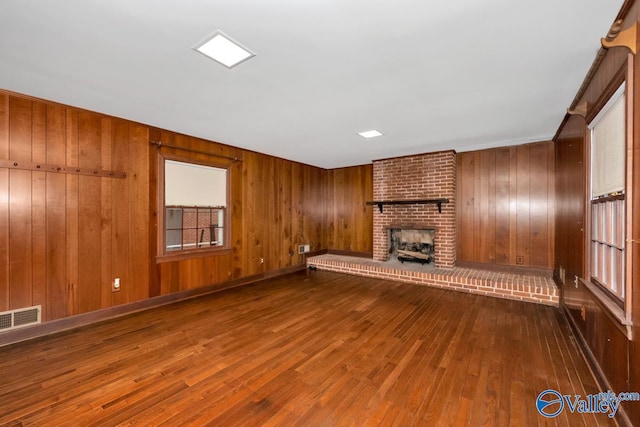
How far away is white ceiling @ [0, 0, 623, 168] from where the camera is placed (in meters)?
1.54

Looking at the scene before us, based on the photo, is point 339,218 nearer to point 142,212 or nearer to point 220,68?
point 142,212

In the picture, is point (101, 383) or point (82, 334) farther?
point (82, 334)

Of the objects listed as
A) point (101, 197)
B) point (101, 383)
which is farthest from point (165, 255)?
point (101, 383)

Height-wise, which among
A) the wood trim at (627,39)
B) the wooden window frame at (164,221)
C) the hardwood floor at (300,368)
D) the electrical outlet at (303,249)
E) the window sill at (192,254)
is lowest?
the hardwood floor at (300,368)

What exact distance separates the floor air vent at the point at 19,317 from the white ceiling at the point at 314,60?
7.19ft

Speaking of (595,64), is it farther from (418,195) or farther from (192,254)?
(192,254)

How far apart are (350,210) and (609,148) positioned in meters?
4.90

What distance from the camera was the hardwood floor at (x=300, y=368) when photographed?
5.44ft

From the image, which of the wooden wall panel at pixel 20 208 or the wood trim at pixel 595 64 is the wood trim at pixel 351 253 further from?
the wooden wall panel at pixel 20 208

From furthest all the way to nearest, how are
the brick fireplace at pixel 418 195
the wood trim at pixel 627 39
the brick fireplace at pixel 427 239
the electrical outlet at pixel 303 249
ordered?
1. the electrical outlet at pixel 303 249
2. the brick fireplace at pixel 418 195
3. the brick fireplace at pixel 427 239
4. the wood trim at pixel 627 39

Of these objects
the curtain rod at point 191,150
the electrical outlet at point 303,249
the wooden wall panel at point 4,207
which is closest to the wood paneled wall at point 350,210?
the electrical outlet at point 303,249

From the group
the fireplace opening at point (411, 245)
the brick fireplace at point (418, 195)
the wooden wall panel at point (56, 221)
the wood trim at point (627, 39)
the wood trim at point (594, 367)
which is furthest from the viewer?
the fireplace opening at point (411, 245)

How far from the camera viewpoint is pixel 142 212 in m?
3.48

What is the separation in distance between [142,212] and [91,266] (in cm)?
83
